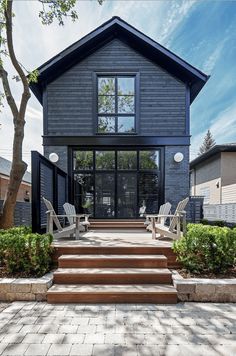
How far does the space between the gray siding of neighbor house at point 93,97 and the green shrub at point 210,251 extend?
5075 millimetres

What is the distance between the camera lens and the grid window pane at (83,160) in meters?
8.80

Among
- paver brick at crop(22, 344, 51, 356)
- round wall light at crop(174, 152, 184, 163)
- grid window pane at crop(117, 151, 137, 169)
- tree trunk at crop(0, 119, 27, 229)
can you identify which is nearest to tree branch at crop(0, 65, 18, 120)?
tree trunk at crop(0, 119, 27, 229)

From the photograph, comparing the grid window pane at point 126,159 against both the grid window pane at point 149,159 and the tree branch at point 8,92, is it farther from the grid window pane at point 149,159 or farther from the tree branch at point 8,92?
the tree branch at point 8,92

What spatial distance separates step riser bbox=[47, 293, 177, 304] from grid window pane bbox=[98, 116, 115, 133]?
20.1 ft

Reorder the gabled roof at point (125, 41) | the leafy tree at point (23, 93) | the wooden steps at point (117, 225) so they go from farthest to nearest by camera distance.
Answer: the gabled roof at point (125, 41)
the wooden steps at point (117, 225)
the leafy tree at point (23, 93)

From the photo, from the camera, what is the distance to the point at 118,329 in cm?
282

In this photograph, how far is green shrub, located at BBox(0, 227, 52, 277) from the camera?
404cm

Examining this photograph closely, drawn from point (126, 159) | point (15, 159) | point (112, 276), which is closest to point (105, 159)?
point (126, 159)

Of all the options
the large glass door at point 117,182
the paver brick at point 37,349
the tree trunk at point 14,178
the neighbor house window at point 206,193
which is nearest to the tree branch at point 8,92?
the tree trunk at point 14,178

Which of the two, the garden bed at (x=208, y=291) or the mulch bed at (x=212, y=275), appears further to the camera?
the mulch bed at (x=212, y=275)

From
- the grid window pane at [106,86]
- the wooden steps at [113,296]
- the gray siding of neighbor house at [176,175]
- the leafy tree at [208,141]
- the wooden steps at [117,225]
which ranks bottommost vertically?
the wooden steps at [113,296]

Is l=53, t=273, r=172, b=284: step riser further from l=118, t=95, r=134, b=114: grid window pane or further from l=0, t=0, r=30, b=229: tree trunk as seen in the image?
l=118, t=95, r=134, b=114: grid window pane

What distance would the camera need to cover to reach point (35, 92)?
920 cm

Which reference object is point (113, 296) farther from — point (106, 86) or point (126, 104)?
A: point (106, 86)
